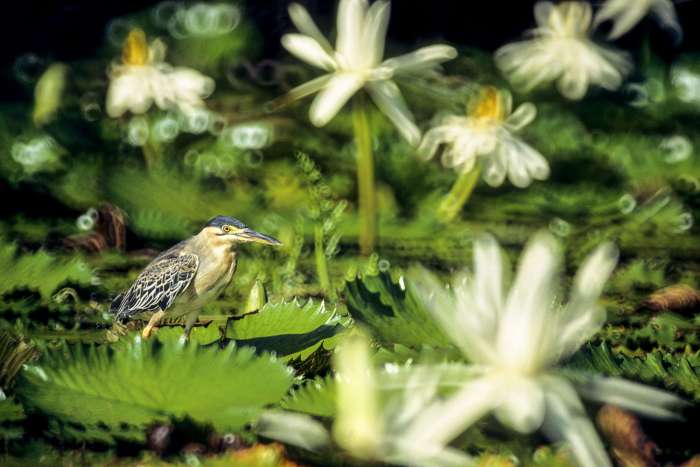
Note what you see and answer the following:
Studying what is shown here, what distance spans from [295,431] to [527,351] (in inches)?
11.6

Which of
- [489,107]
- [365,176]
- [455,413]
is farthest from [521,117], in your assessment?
[455,413]

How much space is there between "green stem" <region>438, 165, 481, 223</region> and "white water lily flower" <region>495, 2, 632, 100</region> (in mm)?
621

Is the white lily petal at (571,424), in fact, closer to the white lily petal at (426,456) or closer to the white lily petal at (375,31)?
the white lily petal at (426,456)

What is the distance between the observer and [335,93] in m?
2.36

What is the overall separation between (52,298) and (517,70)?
189 cm

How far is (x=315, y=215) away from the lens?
2191mm

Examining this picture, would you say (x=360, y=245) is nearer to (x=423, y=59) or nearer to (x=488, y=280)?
→ (x=423, y=59)

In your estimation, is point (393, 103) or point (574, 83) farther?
point (574, 83)

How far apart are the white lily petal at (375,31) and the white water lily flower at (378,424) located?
1050mm

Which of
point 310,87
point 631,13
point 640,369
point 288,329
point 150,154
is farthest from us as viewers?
point 631,13

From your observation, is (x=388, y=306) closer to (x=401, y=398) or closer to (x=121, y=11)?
(x=401, y=398)

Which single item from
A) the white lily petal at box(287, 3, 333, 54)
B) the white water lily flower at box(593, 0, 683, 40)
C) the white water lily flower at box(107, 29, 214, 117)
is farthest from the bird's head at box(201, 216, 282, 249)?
the white water lily flower at box(593, 0, 683, 40)

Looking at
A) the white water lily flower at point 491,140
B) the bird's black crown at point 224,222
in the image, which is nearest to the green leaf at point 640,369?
the bird's black crown at point 224,222

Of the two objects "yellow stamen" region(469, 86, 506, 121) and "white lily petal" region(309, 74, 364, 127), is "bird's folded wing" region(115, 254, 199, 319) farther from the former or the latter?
"yellow stamen" region(469, 86, 506, 121)
